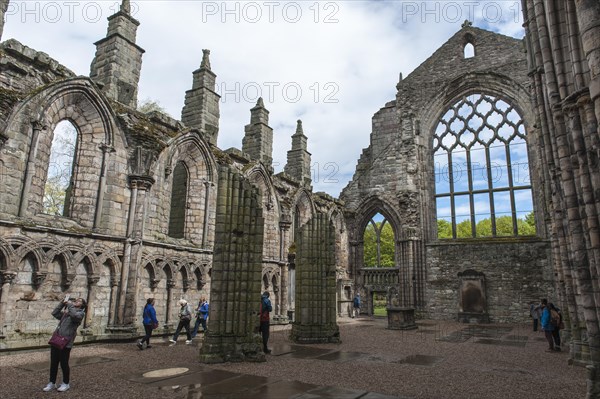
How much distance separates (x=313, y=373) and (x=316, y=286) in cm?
455

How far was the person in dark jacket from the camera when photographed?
5.25 m

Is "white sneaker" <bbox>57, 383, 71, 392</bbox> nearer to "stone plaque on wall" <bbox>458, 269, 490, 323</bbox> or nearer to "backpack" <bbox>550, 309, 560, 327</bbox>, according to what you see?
"backpack" <bbox>550, 309, 560, 327</bbox>

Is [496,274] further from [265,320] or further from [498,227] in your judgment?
[498,227]

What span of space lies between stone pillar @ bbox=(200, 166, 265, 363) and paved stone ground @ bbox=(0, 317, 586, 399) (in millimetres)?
421

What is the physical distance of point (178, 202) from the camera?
15.0m

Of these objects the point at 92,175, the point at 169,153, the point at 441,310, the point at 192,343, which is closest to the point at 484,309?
the point at 441,310

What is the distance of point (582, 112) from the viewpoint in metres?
5.23

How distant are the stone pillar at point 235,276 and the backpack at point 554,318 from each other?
6.82 meters

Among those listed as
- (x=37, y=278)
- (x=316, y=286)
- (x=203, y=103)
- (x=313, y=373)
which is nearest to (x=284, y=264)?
(x=316, y=286)

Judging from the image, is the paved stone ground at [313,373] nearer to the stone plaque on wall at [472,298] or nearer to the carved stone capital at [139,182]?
the carved stone capital at [139,182]

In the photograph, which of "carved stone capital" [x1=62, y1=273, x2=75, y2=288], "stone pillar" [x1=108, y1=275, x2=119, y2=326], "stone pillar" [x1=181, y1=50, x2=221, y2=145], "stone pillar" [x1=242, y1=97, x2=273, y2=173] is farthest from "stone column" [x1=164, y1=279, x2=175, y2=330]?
"stone pillar" [x1=242, y1=97, x2=273, y2=173]

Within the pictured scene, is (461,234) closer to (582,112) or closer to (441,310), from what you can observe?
(441,310)

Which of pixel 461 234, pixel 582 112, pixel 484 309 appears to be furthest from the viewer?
pixel 461 234

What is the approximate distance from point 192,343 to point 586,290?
8.20 metres
